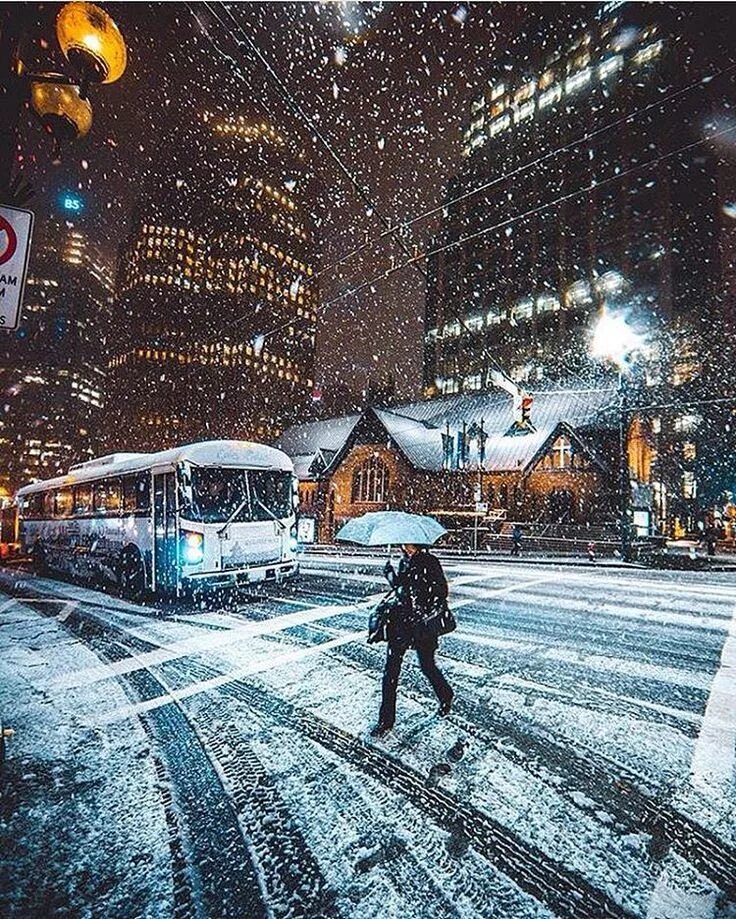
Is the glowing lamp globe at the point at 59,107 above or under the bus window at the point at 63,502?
above

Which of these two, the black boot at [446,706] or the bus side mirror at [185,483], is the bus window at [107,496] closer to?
the bus side mirror at [185,483]

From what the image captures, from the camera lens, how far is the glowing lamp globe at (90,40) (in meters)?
3.99

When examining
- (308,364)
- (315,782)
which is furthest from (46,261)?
(315,782)

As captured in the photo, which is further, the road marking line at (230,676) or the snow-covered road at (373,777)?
the road marking line at (230,676)

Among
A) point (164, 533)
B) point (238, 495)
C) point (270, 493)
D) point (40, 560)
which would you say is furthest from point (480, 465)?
point (40, 560)

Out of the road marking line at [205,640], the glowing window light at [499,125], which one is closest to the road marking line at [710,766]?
the road marking line at [205,640]

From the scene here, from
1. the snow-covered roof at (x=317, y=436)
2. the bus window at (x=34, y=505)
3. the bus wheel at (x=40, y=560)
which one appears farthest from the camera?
the snow-covered roof at (x=317, y=436)

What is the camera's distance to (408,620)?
171 inches

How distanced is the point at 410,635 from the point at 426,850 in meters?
1.69

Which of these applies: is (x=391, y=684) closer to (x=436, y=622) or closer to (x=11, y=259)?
(x=436, y=622)

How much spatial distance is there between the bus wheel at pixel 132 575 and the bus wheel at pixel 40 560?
656 centimetres

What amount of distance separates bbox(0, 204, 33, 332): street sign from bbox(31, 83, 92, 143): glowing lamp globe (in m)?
0.83

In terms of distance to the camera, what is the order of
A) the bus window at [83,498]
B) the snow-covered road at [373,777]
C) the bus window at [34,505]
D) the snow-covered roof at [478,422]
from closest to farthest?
1. the snow-covered road at [373,777]
2. the bus window at [83,498]
3. the bus window at [34,505]
4. the snow-covered roof at [478,422]

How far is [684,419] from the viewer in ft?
202
